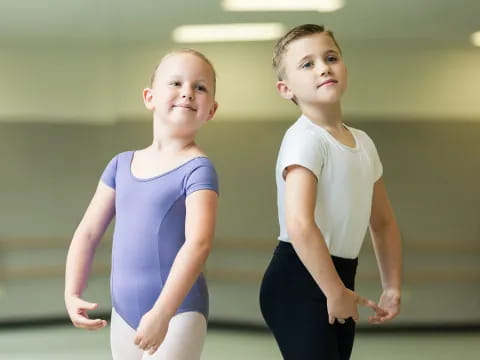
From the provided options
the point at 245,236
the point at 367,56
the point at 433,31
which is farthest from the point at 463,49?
the point at 245,236

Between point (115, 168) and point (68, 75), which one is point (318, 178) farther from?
point (68, 75)

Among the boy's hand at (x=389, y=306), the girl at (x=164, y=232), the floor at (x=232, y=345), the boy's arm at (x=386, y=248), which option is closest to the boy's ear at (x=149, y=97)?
the girl at (x=164, y=232)

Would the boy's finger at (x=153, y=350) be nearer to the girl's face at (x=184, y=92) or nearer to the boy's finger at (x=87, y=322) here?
the boy's finger at (x=87, y=322)

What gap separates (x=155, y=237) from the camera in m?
1.27

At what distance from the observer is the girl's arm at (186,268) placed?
1167 mm

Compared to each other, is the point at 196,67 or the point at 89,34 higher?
the point at 89,34

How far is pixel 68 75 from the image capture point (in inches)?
91.1

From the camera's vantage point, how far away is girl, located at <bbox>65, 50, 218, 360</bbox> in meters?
1.21

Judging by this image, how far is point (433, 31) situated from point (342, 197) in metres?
1.31

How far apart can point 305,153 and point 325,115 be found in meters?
0.14

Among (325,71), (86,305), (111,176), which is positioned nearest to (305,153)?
(325,71)

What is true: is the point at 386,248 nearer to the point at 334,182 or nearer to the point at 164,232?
the point at 334,182

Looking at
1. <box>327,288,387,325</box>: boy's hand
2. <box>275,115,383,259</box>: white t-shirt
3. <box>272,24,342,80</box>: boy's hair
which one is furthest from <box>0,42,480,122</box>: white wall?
<box>327,288,387,325</box>: boy's hand

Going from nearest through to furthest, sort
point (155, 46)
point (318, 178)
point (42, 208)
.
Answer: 1. point (318, 178)
2. point (155, 46)
3. point (42, 208)
